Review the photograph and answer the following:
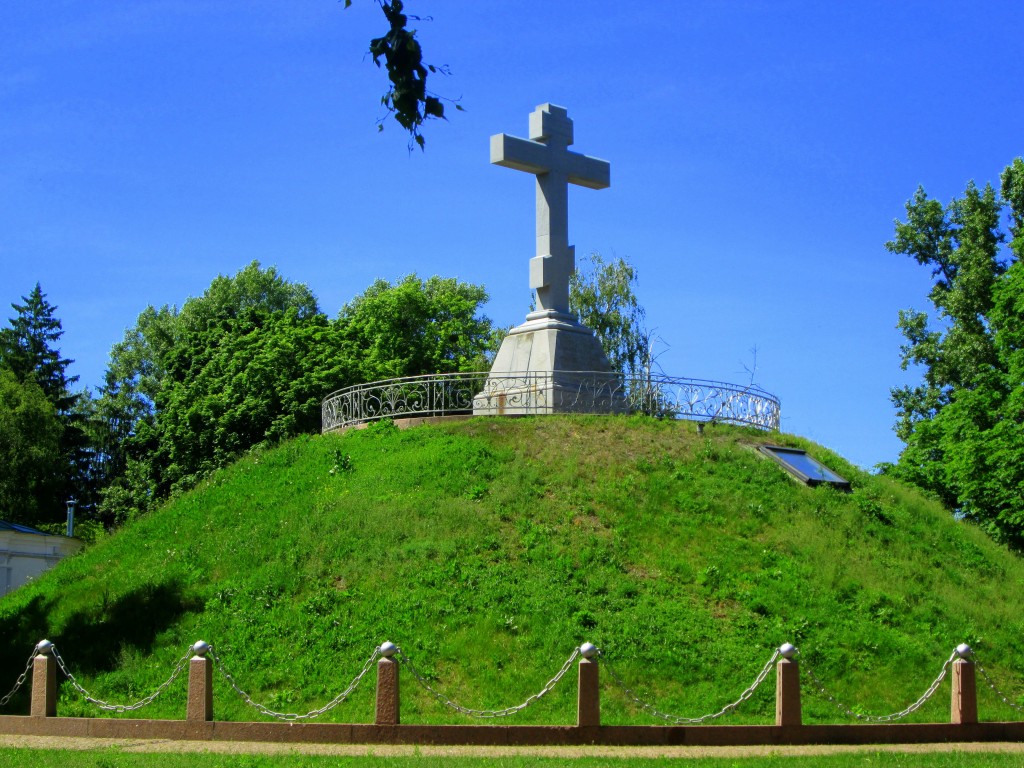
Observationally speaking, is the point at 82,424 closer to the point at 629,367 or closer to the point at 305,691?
the point at 629,367

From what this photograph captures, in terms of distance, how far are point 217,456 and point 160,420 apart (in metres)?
4.03

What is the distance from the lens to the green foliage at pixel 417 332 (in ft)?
139

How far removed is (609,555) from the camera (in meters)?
17.8

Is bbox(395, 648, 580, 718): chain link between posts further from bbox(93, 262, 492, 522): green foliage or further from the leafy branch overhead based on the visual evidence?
bbox(93, 262, 492, 522): green foliage

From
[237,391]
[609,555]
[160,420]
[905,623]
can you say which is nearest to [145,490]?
[160,420]

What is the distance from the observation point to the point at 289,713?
14422 mm

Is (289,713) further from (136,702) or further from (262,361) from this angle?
(262,361)

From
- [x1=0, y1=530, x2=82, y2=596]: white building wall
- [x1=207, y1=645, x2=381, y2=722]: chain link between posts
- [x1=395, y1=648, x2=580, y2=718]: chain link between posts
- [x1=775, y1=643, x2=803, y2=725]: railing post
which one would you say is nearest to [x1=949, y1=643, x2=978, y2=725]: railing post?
[x1=775, y1=643, x2=803, y2=725]: railing post

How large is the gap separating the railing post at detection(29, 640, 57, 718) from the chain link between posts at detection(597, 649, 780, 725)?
22.4 feet

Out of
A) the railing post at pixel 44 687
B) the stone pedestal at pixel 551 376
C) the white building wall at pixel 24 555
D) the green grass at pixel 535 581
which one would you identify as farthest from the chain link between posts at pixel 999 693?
the white building wall at pixel 24 555

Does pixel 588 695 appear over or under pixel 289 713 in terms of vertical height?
over

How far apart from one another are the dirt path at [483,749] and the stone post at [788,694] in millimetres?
379

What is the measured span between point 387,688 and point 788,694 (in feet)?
15.1

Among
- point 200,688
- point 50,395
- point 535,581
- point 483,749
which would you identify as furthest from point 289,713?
point 50,395
